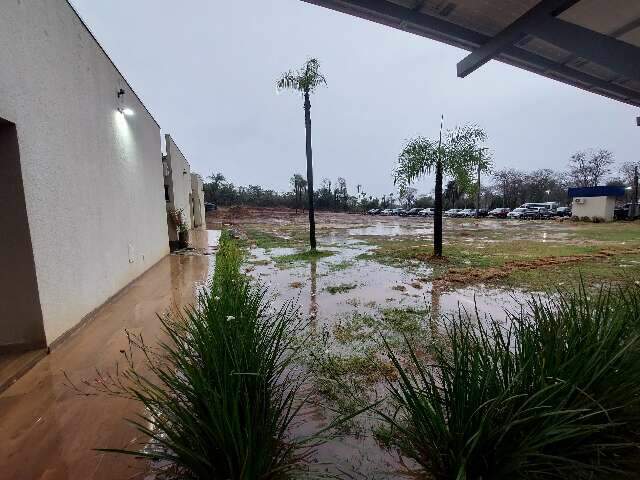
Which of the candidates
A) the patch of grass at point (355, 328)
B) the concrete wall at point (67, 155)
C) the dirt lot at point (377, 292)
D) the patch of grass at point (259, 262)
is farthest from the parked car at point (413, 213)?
the patch of grass at point (355, 328)

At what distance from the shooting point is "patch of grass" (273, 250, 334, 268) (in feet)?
26.0

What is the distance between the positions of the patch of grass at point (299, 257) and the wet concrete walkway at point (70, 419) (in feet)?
14.5

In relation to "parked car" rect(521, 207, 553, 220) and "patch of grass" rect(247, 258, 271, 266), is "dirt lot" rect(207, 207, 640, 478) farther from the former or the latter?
"parked car" rect(521, 207, 553, 220)

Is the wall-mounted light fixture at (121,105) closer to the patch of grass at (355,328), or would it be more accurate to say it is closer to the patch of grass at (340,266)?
the patch of grass at (340,266)

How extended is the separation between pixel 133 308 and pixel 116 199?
182 centimetres

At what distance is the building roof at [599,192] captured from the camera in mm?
21131

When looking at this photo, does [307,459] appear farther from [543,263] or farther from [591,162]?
[591,162]

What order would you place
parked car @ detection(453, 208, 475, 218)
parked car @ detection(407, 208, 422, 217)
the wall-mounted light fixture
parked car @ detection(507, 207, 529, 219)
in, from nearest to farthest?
the wall-mounted light fixture, parked car @ detection(507, 207, 529, 219), parked car @ detection(453, 208, 475, 218), parked car @ detection(407, 208, 422, 217)

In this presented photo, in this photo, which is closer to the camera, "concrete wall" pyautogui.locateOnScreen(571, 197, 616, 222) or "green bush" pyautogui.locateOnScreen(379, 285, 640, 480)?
"green bush" pyautogui.locateOnScreen(379, 285, 640, 480)

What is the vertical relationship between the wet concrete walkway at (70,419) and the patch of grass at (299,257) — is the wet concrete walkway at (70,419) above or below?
above

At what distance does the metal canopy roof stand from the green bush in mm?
1828

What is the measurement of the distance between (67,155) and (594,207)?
28.9 meters

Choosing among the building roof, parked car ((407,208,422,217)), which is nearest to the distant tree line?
parked car ((407,208,422,217))

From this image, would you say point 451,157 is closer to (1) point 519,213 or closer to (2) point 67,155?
(2) point 67,155
